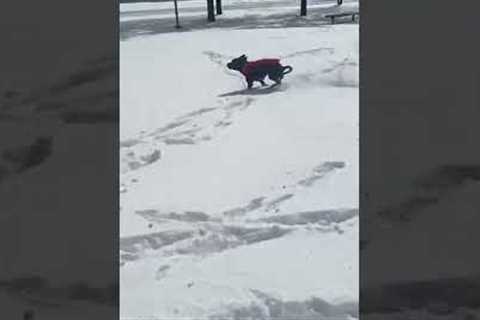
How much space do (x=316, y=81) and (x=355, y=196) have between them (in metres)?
2.01

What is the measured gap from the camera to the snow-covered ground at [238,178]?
9.80ft

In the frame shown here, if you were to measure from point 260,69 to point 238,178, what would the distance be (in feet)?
5.08

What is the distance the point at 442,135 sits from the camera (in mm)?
1487

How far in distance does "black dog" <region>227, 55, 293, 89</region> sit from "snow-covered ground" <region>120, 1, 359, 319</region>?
0.07 metres

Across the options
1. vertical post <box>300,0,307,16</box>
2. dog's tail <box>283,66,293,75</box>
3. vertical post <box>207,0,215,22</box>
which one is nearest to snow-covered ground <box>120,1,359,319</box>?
dog's tail <box>283,66,293,75</box>

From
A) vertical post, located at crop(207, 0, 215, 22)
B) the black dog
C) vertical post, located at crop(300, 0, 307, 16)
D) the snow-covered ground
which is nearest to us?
the snow-covered ground

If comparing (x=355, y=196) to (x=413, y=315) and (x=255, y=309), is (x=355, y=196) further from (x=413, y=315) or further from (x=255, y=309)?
(x=413, y=315)

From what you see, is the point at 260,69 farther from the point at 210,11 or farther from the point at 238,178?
the point at 210,11

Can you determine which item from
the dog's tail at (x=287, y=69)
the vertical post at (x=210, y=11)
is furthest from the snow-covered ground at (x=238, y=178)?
the vertical post at (x=210, y=11)

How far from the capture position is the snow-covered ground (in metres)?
2.99

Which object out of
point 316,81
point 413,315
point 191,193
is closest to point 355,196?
point 191,193

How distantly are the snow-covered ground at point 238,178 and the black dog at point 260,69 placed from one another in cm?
7

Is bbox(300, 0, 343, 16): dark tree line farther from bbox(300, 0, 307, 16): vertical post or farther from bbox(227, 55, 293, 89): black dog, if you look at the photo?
bbox(227, 55, 293, 89): black dog

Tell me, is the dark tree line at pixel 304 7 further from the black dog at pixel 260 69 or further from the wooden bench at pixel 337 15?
the black dog at pixel 260 69
